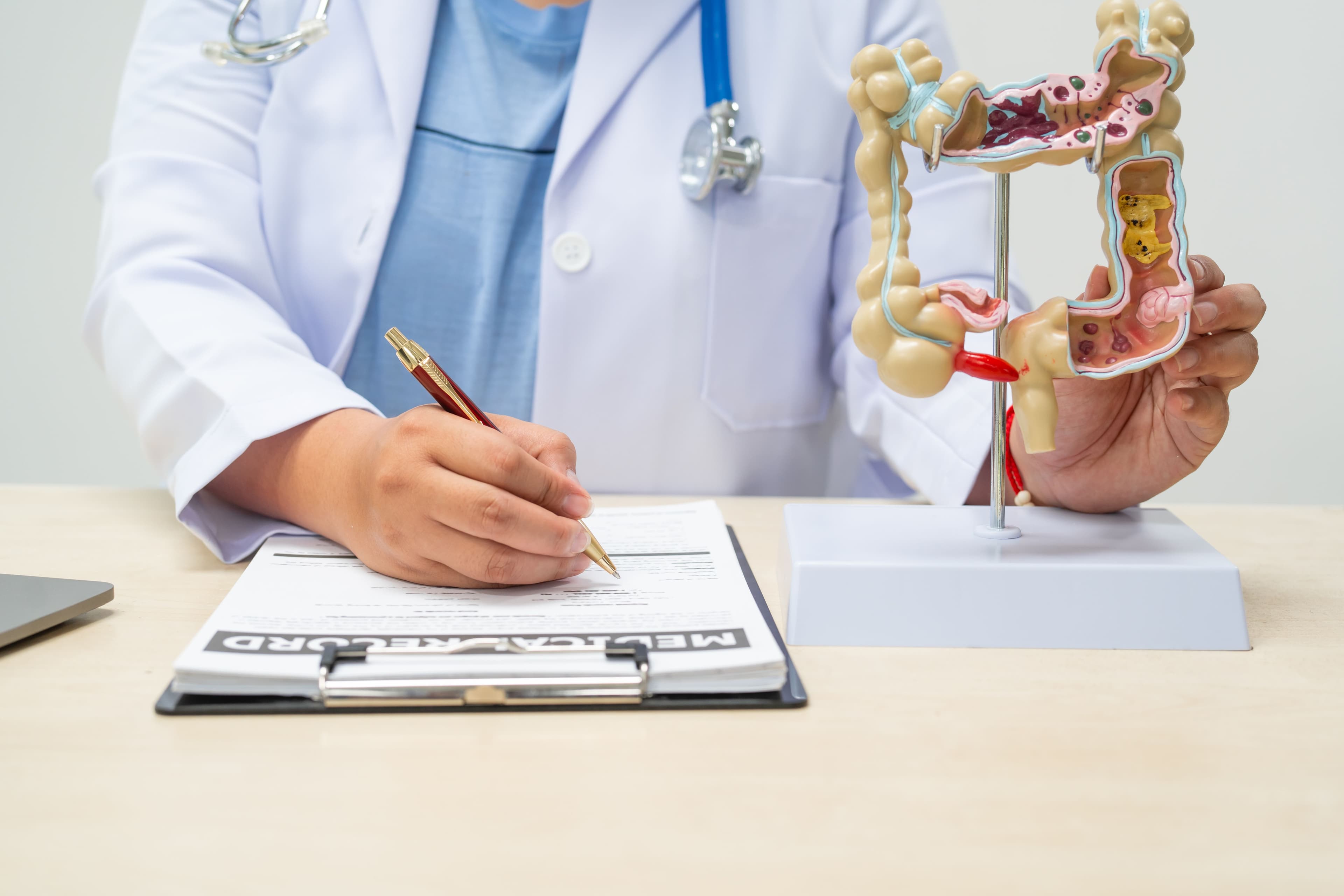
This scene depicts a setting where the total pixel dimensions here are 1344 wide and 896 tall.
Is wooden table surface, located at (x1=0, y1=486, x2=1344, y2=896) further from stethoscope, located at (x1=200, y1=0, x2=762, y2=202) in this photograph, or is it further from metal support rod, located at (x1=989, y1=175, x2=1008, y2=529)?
stethoscope, located at (x1=200, y1=0, x2=762, y2=202)

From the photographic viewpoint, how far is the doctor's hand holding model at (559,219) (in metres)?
0.80

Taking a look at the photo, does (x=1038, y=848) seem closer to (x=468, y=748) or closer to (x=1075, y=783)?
(x=1075, y=783)

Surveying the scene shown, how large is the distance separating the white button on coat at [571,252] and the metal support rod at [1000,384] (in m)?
0.41

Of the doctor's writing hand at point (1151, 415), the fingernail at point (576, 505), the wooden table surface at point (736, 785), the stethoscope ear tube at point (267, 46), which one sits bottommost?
the wooden table surface at point (736, 785)

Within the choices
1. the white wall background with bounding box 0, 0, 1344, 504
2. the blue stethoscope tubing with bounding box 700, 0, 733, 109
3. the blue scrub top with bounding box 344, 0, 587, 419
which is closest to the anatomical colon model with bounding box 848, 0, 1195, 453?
the blue stethoscope tubing with bounding box 700, 0, 733, 109

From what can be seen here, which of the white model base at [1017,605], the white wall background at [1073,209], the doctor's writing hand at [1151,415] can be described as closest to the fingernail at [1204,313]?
the doctor's writing hand at [1151,415]

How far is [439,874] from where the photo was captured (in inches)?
11.7

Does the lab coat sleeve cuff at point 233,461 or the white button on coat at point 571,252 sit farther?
the white button on coat at point 571,252

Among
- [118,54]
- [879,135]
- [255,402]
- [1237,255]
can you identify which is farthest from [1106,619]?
[118,54]

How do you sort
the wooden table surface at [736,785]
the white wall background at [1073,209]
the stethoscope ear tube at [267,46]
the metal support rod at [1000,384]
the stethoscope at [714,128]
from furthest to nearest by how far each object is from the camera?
the white wall background at [1073,209]
the stethoscope at [714,128]
the stethoscope ear tube at [267,46]
the metal support rod at [1000,384]
the wooden table surface at [736,785]

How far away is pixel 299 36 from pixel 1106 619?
0.68 meters

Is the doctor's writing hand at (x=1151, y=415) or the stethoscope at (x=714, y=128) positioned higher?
the stethoscope at (x=714, y=128)

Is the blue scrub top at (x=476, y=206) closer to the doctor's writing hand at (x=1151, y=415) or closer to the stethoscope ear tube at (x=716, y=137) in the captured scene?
the stethoscope ear tube at (x=716, y=137)

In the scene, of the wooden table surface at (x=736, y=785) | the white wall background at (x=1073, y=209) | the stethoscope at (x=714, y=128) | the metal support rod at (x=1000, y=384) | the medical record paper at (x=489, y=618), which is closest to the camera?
the wooden table surface at (x=736, y=785)
